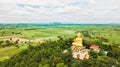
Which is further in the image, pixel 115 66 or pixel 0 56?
pixel 0 56

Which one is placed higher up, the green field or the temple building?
the temple building

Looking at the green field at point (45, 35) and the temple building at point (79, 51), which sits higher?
the temple building at point (79, 51)

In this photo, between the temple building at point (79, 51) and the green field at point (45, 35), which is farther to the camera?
the green field at point (45, 35)

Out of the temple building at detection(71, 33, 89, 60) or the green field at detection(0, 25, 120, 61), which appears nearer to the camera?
the temple building at detection(71, 33, 89, 60)

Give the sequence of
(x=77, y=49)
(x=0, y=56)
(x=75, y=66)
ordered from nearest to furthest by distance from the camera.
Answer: (x=75, y=66)
(x=77, y=49)
(x=0, y=56)

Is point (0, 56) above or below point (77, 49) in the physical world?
below

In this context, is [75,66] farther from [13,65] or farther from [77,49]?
[13,65]

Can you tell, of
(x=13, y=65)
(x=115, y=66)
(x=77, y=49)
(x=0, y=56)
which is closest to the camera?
(x=115, y=66)

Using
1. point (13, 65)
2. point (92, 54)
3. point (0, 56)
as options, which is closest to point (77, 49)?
point (92, 54)

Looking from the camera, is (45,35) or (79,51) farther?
(45,35)

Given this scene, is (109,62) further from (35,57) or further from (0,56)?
(0,56)

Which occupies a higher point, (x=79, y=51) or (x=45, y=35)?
(x=79, y=51)
